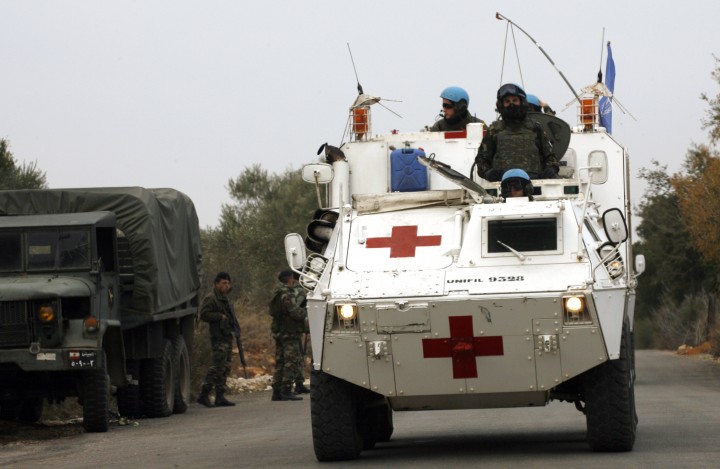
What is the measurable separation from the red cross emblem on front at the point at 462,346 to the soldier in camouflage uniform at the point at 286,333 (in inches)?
429

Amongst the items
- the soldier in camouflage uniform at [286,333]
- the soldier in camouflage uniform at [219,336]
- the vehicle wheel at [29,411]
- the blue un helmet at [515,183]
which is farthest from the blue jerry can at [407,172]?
the soldier in camouflage uniform at [286,333]

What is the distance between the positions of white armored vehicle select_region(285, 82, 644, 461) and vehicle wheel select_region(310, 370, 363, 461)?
1 centimetres

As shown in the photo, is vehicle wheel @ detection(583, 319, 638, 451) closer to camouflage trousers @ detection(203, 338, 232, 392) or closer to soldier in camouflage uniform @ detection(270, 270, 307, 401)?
camouflage trousers @ detection(203, 338, 232, 392)

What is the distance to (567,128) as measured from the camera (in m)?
15.2

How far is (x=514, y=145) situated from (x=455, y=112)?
8.04ft

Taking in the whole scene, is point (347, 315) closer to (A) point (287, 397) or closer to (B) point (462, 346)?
(B) point (462, 346)

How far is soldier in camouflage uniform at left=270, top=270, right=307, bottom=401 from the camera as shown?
75.3ft

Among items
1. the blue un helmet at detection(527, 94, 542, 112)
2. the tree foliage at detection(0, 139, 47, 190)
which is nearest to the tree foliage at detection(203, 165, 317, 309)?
the tree foliage at detection(0, 139, 47, 190)

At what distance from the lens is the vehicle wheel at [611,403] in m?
12.2

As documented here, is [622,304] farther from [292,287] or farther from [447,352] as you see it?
[292,287]

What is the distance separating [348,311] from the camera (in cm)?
1211

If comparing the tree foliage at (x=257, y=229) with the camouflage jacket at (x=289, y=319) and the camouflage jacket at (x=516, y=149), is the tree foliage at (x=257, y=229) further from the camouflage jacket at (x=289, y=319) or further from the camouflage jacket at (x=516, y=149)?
the camouflage jacket at (x=516, y=149)

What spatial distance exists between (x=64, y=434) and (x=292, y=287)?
21.0 feet

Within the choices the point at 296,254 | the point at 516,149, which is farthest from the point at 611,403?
the point at 516,149
